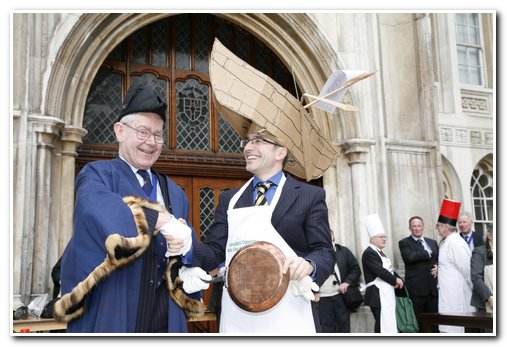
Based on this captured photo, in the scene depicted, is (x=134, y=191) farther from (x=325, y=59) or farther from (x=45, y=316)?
(x=325, y=59)

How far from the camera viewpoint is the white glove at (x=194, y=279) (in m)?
2.64

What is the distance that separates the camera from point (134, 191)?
2691 millimetres

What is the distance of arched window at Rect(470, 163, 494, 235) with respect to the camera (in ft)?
42.1

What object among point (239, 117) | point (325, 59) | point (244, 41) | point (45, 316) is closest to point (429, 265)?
point (325, 59)

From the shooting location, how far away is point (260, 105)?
288 centimetres

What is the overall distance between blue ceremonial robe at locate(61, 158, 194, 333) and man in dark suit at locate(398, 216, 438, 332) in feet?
16.1

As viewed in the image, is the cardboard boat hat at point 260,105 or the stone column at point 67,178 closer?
the cardboard boat hat at point 260,105

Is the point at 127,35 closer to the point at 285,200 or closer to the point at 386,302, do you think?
the point at 386,302

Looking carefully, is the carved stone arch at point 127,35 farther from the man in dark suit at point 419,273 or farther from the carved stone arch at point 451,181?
the carved stone arch at point 451,181

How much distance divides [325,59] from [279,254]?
5.30m

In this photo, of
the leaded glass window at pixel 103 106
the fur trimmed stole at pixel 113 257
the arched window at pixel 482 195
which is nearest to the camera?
the fur trimmed stole at pixel 113 257

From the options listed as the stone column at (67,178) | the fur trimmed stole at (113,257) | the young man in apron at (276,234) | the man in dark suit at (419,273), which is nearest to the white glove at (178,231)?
the fur trimmed stole at (113,257)

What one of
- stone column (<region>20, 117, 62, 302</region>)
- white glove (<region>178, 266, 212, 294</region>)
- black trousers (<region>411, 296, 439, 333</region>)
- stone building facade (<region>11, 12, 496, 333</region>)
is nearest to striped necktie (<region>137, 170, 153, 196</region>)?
white glove (<region>178, 266, 212, 294</region>)
